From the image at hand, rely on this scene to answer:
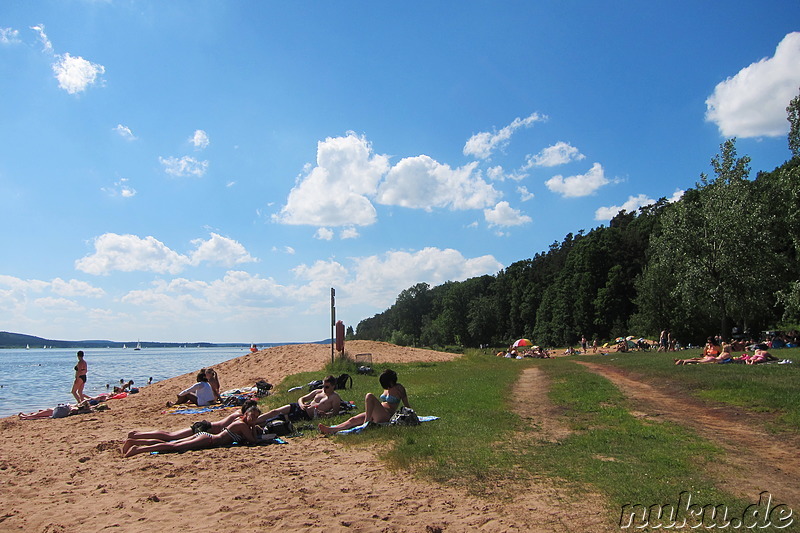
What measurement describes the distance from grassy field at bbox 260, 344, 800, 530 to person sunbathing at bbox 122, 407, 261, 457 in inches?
46.6

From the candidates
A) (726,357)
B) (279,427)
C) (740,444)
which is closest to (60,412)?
(279,427)

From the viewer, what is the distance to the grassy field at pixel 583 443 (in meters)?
5.63

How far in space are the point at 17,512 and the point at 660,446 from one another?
7875mm

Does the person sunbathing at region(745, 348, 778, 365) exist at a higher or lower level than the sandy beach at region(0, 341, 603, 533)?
higher

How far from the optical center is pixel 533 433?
28.3 feet

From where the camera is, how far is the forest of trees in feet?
95.9

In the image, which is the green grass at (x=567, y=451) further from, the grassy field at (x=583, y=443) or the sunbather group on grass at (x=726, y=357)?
the sunbather group on grass at (x=726, y=357)

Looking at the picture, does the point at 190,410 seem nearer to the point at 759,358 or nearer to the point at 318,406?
the point at 318,406

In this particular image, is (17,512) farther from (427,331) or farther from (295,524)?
(427,331)

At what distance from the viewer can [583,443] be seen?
7.66 meters

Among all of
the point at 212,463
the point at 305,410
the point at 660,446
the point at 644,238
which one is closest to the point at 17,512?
the point at 212,463

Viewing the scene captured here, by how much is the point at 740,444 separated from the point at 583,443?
7.26 ft

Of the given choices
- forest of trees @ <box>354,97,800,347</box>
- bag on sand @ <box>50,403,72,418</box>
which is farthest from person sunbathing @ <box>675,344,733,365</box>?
bag on sand @ <box>50,403,72,418</box>

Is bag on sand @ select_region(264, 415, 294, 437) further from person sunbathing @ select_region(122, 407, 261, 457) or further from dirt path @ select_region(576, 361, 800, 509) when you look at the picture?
dirt path @ select_region(576, 361, 800, 509)
